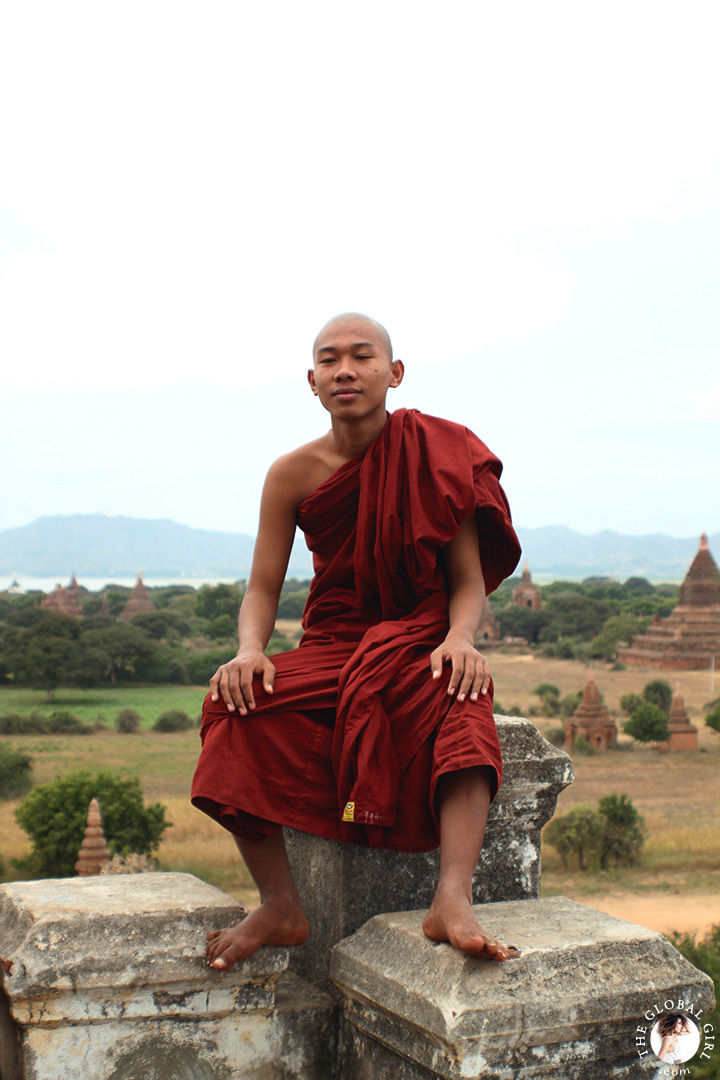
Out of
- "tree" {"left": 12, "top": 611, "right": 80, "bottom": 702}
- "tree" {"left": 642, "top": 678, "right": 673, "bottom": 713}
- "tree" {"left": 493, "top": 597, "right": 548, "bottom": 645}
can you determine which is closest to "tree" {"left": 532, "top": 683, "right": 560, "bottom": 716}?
"tree" {"left": 642, "top": 678, "right": 673, "bottom": 713}

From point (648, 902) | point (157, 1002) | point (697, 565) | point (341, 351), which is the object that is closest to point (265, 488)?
point (341, 351)

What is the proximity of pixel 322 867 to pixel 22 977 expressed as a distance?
834 millimetres

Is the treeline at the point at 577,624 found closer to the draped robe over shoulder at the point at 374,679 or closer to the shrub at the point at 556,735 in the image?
the shrub at the point at 556,735

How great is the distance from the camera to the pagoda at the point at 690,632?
187ft

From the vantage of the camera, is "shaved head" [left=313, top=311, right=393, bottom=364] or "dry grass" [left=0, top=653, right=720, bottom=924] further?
"dry grass" [left=0, top=653, right=720, bottom=924]

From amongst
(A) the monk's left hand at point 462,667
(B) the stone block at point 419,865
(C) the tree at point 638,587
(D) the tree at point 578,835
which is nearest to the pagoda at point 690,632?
(D) the tree at point 578,835

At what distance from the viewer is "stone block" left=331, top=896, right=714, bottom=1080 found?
2.06 m

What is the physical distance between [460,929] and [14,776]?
27.3 metres

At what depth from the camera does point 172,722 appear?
125ft

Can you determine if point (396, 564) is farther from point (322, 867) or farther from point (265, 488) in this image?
point (322, 867)

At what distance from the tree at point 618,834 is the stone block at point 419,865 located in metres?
19.4

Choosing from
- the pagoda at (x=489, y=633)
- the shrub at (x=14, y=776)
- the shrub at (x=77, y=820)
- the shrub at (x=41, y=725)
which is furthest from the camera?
the pagoda at (x=489, y=633)

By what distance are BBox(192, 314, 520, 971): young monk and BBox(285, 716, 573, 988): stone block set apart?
164 millimetres

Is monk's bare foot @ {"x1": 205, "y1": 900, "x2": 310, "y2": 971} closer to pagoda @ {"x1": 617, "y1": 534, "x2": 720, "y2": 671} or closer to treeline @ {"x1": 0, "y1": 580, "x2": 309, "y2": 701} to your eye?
treeline @ {"x1": 0, "y1": 580, "x2": 309, "y2": 701}
